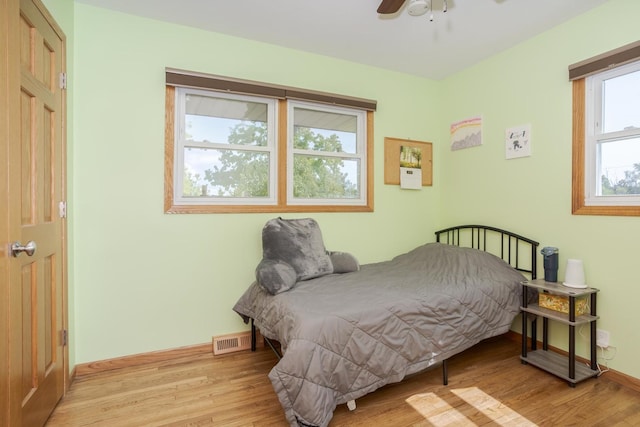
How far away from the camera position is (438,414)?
1.79 m

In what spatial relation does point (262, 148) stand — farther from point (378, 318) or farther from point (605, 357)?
point (605, 357)

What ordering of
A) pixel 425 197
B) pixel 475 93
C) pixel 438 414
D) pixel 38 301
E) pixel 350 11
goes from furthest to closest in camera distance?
1. pixel 425 197
2. pixel 475 93
3. pixel 350 11
4. pixel 438 414
5. pixel 38 301

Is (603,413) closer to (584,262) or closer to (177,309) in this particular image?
(584,262)

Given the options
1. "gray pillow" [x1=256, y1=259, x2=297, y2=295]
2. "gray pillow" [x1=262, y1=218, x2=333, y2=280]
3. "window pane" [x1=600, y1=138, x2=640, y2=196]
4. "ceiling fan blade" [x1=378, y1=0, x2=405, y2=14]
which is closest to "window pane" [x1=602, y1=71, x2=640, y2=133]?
"window pane" [x1=600, y1=138, x2=640, y2=196]

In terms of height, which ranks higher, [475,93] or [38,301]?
[475,93]

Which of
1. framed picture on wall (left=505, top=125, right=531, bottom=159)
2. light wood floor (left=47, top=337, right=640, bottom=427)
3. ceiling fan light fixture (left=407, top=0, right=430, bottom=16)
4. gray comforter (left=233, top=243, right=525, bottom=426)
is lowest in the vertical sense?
light wood floor (left=47, top=337, right=640, bottom=427)

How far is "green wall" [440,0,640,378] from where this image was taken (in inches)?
83.4

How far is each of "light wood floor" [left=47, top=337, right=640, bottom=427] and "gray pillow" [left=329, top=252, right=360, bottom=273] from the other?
898 mm

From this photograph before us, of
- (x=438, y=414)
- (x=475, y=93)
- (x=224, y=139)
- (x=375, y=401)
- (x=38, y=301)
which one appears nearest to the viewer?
(x=38, y=301)

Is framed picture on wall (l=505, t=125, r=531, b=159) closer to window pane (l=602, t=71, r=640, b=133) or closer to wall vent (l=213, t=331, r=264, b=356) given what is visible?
window pane (l=602, t=71, r=640, b=133)

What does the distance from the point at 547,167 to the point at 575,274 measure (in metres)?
0.86

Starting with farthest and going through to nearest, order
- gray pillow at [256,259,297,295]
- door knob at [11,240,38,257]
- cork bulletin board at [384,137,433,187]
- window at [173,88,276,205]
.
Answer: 1. cork bulletin board at [384,137,433,187]
2. window at [173,88,276,205]
3. gray pillow at [256,259,297,295]
4. door knob at [11,240,38,257]

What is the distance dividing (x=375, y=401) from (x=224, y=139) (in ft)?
7.29

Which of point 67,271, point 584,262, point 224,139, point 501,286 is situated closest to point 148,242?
point 67,271
